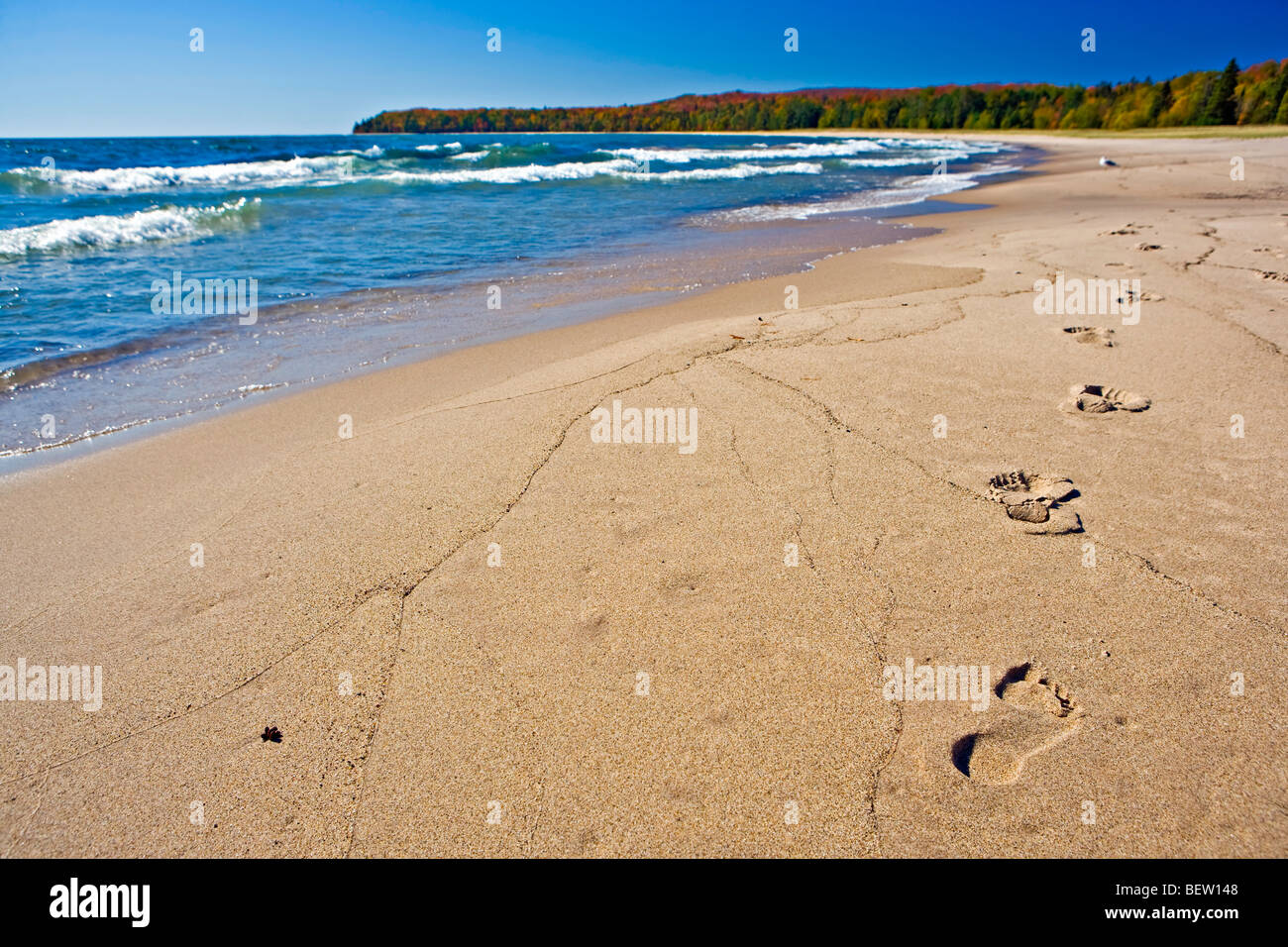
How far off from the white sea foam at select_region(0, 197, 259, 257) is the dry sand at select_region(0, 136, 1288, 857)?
1018cm

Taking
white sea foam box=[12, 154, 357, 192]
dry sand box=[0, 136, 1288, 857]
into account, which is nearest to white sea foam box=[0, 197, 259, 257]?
white sea foam box=[12, 154, 357, 192]

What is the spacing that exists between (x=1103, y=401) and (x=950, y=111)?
8890 cm

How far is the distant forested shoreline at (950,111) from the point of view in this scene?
42.2 m

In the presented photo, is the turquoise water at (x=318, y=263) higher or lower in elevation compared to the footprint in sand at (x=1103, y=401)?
higher

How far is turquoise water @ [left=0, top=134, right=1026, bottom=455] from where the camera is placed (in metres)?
5.63

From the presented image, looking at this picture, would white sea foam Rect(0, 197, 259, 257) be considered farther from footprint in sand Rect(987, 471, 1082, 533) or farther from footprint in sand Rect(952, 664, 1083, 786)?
footprint in sand Rect(952, 664, 1083, 786)

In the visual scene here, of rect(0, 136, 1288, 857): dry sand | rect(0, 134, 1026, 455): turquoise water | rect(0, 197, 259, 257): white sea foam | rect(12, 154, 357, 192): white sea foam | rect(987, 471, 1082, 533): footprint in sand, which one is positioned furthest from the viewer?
rect(12, 154, 357, 192): white sea foam

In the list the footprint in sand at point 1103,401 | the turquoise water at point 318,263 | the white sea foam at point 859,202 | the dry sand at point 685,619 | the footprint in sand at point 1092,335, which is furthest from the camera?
the white sea foam at point 859,202

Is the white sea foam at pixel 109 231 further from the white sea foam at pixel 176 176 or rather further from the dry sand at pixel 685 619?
the dry sand at pixel 685 619

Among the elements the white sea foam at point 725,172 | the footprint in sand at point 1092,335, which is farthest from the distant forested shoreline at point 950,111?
the footprint in sand at point 1092,335

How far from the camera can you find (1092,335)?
477cm

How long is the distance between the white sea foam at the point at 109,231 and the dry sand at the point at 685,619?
10.2 meters
